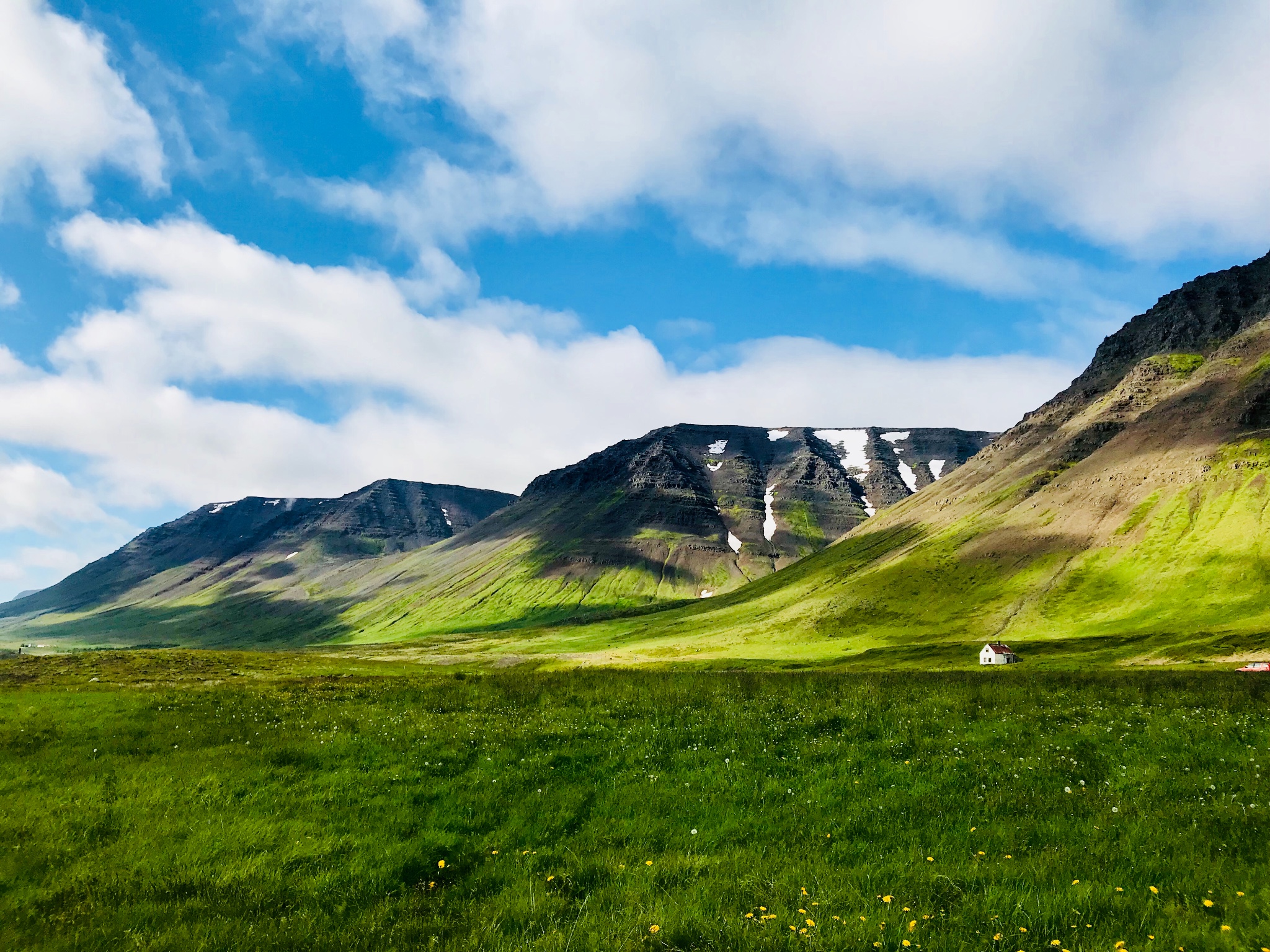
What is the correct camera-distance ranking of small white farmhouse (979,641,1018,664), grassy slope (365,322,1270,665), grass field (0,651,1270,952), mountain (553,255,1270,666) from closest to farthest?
grass field (0,651,1270,952) < small white farmhouse (979,641,1018,664) < mountain (553,255,1270,666) < grassy slope (365,322,1270,665)

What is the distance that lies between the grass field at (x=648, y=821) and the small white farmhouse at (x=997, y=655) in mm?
91054

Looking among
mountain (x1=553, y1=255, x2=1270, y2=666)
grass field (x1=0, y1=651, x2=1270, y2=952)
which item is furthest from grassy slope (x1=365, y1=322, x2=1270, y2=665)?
grass field (x1=0, y1=651, x2=1270, y2=952)

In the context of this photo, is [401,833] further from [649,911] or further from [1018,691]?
[1018,691]

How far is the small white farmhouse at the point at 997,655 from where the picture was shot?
348 feet

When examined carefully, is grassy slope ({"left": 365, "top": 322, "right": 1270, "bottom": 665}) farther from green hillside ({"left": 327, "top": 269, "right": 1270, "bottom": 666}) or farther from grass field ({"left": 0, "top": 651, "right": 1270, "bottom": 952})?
grass field ({"left": 0, "top": 651, "right": 1270, "bottom": 952})

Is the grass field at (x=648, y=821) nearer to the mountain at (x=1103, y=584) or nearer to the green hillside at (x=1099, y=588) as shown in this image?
the green hillside at (x=1099, y=588)

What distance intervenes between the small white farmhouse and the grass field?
91054mm

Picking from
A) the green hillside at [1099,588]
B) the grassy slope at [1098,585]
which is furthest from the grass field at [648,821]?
the grassy slope at [1098,585]

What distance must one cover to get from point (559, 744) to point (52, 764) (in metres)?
13.1

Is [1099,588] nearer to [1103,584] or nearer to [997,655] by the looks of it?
[1103,584]

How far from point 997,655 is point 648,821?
113 m

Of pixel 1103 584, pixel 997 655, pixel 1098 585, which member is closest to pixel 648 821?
pixel 997 655

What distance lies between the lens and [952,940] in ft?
27.0

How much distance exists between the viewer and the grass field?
9.16m
